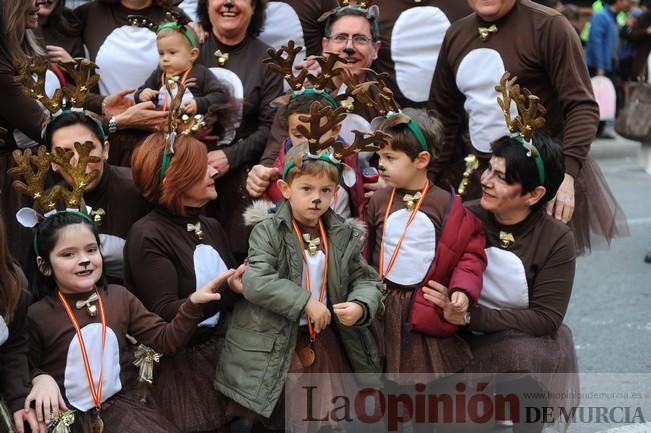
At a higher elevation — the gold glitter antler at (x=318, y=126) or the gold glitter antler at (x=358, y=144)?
the gold glitter antler at (x=318, y=126)

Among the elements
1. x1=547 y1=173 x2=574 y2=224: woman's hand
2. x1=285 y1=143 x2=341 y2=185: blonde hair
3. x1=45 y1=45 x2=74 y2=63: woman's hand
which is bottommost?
x1=547 y1=173 x2=574 y2=224: woman's hand

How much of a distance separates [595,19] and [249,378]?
1279cm

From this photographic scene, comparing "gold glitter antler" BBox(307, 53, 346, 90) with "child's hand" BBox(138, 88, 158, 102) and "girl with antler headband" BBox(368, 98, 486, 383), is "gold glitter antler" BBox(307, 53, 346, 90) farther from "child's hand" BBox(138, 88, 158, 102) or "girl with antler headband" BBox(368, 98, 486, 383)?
"child's hand" BBox(138, 88, 158, 102)

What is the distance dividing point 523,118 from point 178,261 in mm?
1573

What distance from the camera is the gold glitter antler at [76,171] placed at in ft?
12.1

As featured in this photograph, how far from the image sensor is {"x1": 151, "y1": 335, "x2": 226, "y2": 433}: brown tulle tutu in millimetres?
3926

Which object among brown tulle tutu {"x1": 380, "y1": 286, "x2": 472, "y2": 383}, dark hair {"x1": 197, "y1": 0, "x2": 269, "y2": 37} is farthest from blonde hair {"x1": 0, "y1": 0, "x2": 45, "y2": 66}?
brown tulle tutu {"x1": 380, "y1": 286, "x2": 472, "y2": 383}

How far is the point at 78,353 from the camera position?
11.8 ft

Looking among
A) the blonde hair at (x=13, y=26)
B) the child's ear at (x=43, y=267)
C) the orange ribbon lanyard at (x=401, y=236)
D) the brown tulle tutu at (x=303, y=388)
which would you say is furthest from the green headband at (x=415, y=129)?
the blonde hair at (x=13, y=26)

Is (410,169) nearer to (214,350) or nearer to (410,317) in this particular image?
(410,317)

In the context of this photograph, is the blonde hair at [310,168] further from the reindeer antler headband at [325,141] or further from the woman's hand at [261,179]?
the woman's hand at [261,179]

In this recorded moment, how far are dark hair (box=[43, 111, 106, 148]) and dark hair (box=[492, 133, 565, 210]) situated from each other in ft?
5.60

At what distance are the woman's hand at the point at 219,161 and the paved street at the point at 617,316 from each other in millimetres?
2070

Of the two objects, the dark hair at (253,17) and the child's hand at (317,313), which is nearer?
the child's hand at (317,313)
